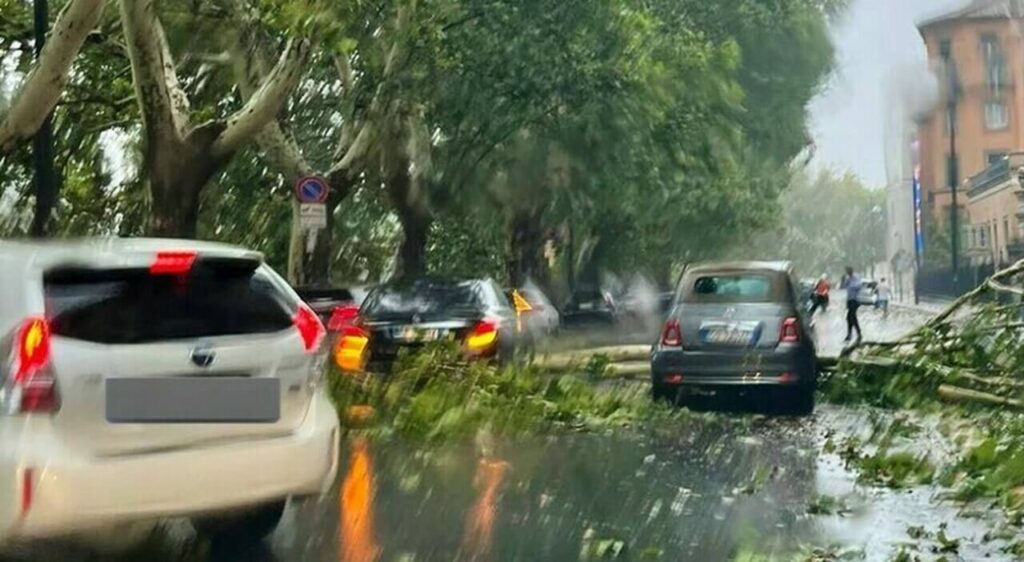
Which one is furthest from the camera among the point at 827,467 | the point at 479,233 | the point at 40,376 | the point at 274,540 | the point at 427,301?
the point at 479,233

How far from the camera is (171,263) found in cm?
550

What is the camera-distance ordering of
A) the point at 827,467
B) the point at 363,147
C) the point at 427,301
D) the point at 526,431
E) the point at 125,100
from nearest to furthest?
1. the point at 827,467
2. the point at 526,431
3. the point at 427,301
4. the point at 125,100
5. the point at 363,147

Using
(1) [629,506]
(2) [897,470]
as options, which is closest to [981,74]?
(2) [897,470]

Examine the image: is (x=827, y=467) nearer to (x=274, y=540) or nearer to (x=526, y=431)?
(x=526, y=431)

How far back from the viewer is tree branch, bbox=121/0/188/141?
1452cm

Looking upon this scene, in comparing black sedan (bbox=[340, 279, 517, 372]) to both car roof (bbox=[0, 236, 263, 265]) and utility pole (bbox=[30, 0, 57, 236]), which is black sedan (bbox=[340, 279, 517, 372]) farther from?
car roof (bbox=[0, 236, 263, 265])

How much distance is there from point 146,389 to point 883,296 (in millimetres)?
11214

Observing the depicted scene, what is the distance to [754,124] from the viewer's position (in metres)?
24.7

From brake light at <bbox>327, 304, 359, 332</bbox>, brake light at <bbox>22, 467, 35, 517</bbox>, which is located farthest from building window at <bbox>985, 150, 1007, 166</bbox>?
brake light at <bbox>22, 467, 35, 517</bbox>

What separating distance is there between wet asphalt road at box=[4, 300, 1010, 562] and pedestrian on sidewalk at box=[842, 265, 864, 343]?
12.7 feet

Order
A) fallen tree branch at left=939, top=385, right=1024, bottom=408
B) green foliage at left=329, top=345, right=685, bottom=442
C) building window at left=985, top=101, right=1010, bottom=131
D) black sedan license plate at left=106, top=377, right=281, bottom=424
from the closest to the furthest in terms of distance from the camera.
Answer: black sedan license plate at left=106, top=377, right=281, bottom=424 → green foliage at left=329, top=345, right=685, bottom=442 → fallen tree branch at left=939, top=385, right=1024, bottom=408 → building window at left=985, top=101, right=1010, bottom=131

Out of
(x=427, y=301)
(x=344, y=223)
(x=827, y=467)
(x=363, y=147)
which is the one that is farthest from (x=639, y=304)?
(x=827, y=467)

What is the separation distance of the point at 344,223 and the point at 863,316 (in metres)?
14.5

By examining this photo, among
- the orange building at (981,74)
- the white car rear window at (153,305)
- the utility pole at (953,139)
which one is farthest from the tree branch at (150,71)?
the white car rear window at (153,305)
